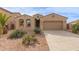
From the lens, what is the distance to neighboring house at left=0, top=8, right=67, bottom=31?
2773 mm

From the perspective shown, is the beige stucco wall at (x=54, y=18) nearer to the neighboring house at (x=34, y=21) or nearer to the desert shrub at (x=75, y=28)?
the neighboring house at (x=34, y=21)

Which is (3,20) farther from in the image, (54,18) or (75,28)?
(75,28)

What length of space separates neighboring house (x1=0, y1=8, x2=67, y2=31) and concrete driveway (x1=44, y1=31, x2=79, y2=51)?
8 centimetres

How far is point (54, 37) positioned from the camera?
2791 mm

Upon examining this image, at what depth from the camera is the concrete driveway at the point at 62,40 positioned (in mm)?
2730

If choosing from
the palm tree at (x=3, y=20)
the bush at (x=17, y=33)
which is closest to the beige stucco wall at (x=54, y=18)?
the bush at (x=17, y=33)

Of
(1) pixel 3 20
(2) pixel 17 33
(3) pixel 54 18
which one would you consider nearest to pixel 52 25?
(3) pixel 54 18

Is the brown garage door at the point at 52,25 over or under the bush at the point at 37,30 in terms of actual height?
over

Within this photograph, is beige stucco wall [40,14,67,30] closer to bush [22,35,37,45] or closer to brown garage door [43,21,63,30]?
brown garage door [43,21,63,30]

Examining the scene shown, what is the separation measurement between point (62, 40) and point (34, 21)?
1.46 feet

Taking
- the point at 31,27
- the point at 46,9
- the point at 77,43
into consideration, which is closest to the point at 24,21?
the point at 31,27

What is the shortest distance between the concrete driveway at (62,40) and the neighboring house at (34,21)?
82 mm
